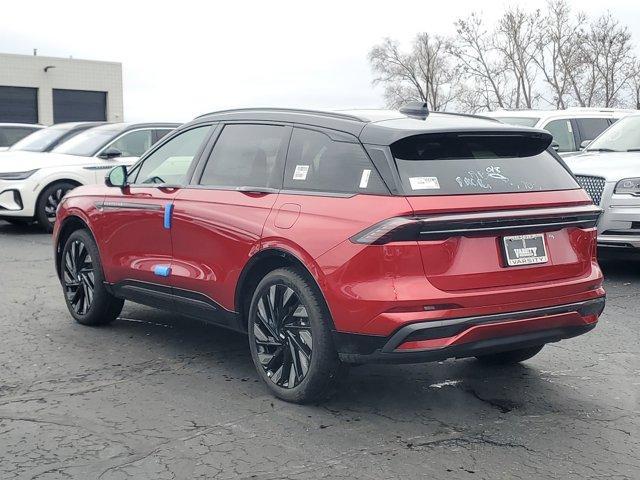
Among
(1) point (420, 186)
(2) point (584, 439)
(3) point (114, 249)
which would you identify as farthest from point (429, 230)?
(3) point (114, 249)

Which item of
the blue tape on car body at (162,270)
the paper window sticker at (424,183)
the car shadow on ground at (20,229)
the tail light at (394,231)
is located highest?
the paper window sticker at (424,183)

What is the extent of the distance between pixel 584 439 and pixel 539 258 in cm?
95

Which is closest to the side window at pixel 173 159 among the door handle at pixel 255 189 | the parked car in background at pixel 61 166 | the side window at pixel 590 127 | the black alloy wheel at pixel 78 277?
the door handle at pixel 255 189

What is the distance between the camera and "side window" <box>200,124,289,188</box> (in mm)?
5430

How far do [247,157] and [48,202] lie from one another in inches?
342

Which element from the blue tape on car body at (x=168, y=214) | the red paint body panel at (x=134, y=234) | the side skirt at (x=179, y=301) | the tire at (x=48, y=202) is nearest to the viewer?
the side skirt at (x=179, y=301)

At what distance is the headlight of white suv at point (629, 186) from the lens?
9148 mm

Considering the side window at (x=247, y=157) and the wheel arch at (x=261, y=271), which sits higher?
the side window at (x=247, y=157)

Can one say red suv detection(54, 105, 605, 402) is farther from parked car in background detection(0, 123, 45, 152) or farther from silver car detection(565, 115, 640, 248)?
parked car in background detection(0, 123, 45, 152)

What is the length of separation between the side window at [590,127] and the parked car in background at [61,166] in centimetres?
652

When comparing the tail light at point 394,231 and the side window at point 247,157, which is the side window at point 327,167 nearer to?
the side window at point 247,157

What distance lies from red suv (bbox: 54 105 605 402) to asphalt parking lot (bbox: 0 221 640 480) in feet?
1.16

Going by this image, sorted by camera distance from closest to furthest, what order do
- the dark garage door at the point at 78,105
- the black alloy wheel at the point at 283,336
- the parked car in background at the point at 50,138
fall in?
the black alloy wheel at the point at 283,336
the parked car in background at the point at 50,138
the dark garage door at the point at 78,105

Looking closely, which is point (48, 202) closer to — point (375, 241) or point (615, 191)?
point (615, 191)
